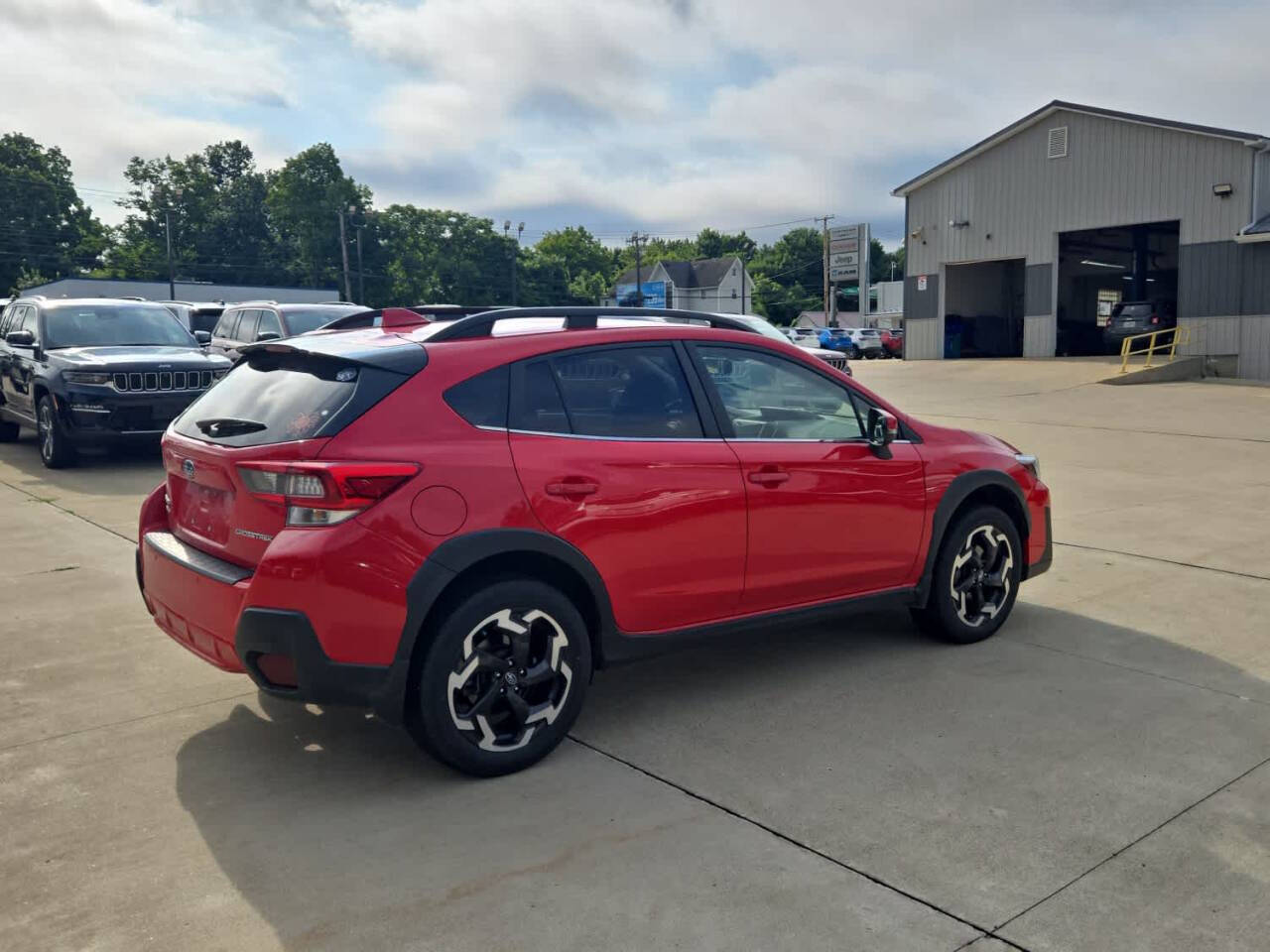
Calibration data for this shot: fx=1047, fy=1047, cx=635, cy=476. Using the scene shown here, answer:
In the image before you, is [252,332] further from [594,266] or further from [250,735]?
[594,266]

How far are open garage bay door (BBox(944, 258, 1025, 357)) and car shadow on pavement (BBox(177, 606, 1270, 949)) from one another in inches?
1302

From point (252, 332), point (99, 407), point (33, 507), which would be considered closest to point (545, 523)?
point (33, 507)

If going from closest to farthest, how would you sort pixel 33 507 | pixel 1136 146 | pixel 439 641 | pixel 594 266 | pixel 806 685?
1. pixel 439 641
2. pixel 806 685
3. pixel 33 507
4. pixel 1136 146
5. pixel 594 266

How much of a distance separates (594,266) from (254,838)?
402ft

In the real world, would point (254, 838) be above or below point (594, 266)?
below

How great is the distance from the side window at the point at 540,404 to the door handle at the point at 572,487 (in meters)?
0.21

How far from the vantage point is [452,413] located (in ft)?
12.1

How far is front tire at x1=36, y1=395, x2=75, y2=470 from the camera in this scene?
11.0m

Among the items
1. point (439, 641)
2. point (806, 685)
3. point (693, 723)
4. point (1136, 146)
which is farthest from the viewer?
point (1136, 146)

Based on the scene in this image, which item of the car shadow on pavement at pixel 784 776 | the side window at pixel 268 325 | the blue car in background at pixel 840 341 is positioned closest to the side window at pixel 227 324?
the side window at pixel 268 325

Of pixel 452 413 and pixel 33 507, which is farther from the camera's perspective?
pixel 33 507

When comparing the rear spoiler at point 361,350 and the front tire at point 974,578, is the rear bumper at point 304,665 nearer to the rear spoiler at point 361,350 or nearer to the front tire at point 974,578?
the rear spoiler at point 361,350

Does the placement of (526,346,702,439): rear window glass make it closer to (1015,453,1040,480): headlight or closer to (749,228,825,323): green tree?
(1015,453,1040,480): headlight

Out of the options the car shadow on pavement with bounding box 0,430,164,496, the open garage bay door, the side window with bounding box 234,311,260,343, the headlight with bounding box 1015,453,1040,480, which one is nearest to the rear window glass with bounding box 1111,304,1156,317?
the open garage bay door
